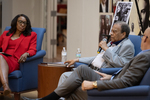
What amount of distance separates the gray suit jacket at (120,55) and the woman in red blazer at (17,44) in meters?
1.23

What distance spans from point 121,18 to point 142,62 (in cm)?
255

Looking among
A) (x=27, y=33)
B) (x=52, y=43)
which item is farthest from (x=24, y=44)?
(x=52, y=43)

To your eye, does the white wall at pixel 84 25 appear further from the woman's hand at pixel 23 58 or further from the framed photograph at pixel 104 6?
the woman's hand at pixel 23 58

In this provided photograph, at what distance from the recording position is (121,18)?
4973 mm

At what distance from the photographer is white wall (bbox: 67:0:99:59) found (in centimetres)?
566

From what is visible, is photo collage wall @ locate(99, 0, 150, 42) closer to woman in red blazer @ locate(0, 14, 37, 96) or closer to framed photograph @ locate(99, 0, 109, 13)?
framed photograph @ locate(99, 0, 109, 13)

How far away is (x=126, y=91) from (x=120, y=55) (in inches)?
51.7

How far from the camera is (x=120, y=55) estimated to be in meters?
3.70

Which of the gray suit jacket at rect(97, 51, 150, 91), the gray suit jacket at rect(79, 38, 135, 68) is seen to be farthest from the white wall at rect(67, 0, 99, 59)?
the gray suit jacket at rect(97, 51, 150, 91)

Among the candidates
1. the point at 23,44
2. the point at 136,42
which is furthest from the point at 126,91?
the point at 23,44

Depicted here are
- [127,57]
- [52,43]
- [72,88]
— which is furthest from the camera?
[52,43]

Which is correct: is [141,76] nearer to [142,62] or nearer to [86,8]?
[142,62]

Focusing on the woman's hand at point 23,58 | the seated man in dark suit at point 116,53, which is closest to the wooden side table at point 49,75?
the seated man in dark suit at point 116,53

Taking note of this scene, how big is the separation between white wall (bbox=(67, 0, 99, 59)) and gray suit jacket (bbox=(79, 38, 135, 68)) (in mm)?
1916
